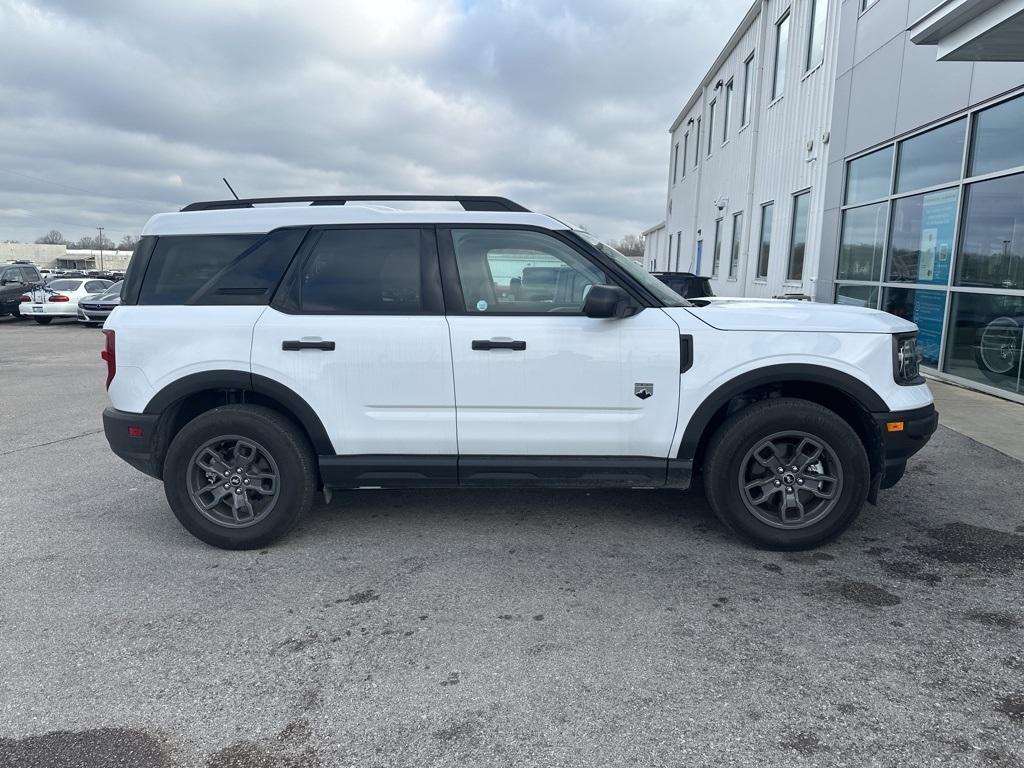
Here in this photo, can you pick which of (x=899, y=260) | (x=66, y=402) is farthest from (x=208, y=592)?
(x=899, y=260)

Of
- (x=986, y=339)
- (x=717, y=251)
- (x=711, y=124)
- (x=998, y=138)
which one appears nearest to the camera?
(x=998, y=138)

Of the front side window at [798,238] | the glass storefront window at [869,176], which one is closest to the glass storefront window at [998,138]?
the glass storefront window at [869,176]

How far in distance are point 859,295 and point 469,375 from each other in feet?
31.9

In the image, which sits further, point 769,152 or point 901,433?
point 769,152

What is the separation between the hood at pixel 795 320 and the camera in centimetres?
381

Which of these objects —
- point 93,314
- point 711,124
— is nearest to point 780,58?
point 711,124

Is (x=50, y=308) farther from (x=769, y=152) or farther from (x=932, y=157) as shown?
(x=932, y=157)

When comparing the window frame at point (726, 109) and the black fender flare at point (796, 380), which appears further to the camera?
the window frame at point (726, 109)

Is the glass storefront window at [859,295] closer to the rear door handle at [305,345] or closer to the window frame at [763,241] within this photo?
the window frame at [763,241]

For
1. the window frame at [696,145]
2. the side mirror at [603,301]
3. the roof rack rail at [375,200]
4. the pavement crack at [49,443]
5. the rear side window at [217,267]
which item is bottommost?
the pavement crack at [49,443]

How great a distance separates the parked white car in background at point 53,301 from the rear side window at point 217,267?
20671mm

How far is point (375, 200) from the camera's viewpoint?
4.29m

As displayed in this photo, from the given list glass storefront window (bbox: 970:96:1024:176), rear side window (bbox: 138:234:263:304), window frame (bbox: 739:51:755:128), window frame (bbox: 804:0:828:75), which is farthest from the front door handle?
window frame (bbox: 739:51:755:128)

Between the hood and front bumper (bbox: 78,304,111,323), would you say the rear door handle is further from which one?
front bumper (bbox: 78,304,111,323)
